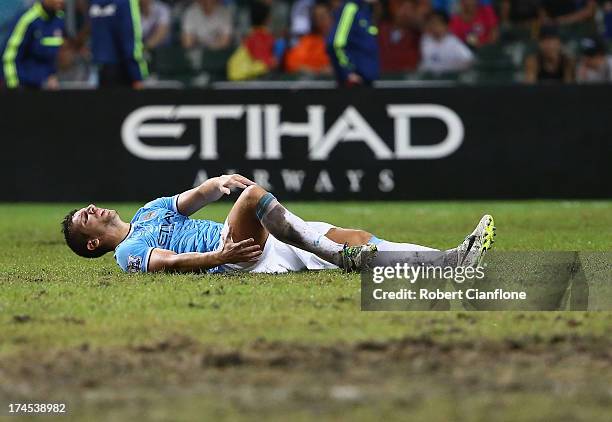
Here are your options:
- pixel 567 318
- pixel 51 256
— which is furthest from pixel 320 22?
pixel 567 318

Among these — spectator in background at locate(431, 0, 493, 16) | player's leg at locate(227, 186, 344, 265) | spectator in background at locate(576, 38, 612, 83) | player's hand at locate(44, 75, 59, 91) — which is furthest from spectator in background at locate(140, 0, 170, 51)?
player's leg at locate(227, 186, 344, 265)

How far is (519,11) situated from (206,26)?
15.5 feet

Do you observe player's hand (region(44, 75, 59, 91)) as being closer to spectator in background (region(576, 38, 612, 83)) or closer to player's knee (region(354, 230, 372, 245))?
spectator in background (region(576, 38, 612, 83))

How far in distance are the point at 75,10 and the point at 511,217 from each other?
8.35 m

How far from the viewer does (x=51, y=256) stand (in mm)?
11047

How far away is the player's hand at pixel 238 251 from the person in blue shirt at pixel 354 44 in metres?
9.08

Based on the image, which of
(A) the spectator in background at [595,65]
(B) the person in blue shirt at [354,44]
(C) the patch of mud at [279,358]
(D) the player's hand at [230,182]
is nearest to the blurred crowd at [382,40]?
(A) the spectator in background at [595,65]

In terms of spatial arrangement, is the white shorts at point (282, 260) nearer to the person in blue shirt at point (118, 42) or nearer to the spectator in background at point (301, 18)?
the person in blue shirt at point (118, 42)

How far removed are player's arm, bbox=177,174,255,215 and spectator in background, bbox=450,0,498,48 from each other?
36.2 feet

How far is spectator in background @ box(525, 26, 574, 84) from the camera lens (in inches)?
704

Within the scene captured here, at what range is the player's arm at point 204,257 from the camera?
8375mm

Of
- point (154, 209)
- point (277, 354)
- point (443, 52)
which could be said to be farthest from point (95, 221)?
point (443, 52)

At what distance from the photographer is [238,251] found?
8.38m

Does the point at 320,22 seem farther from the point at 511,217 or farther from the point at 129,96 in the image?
the point at 511,217
